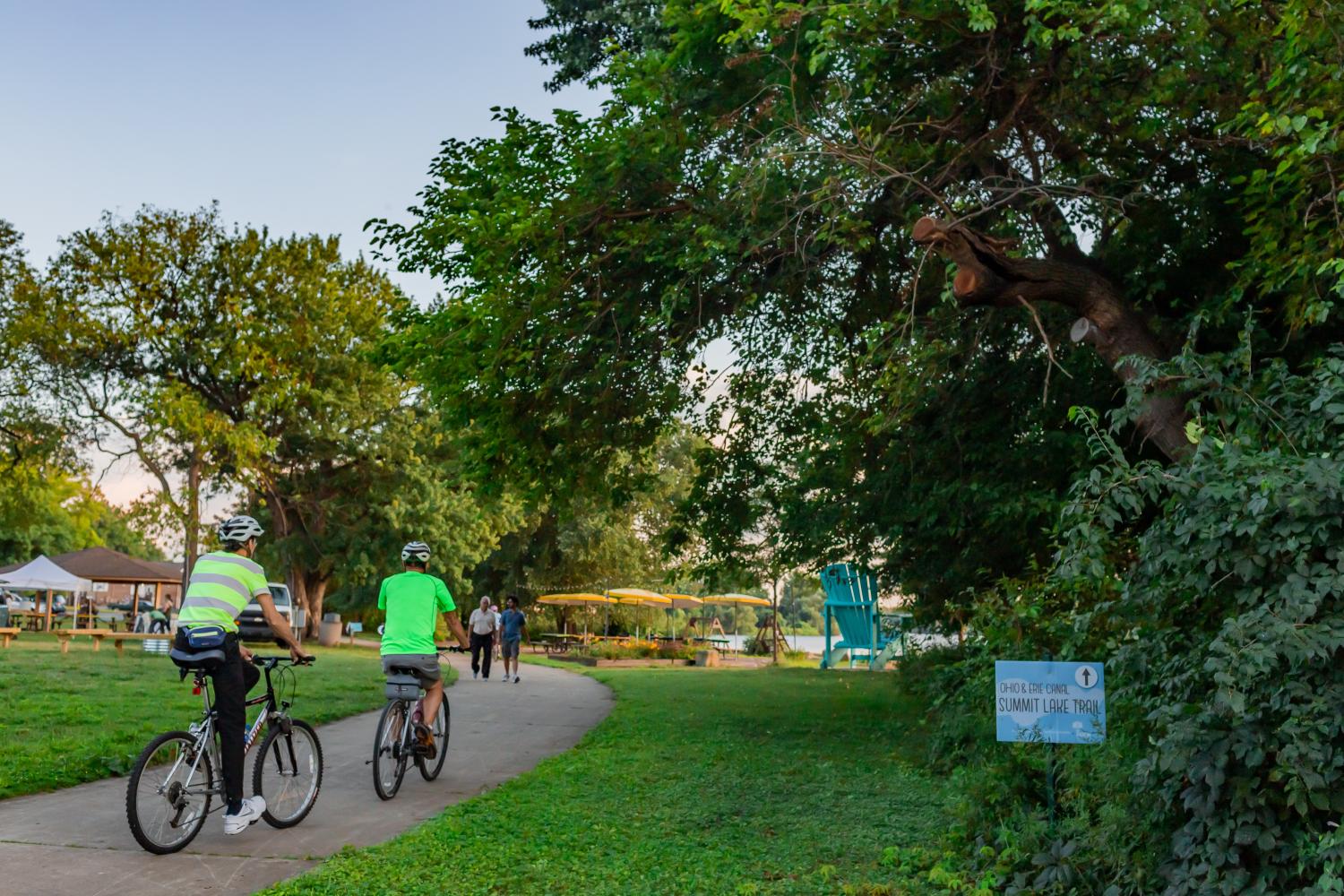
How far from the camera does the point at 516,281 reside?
42.6ft

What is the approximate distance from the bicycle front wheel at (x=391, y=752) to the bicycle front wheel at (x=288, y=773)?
750mm

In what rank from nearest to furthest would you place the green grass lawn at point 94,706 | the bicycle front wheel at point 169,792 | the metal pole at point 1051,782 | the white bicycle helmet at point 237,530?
the bicycle front wheel at point 169,792 < the metal pole at point 1051,782 < the white bicycle helmet at point 237,530 < the green grass lawn at point 94,706

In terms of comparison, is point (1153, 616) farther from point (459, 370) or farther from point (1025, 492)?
point (459, 370)

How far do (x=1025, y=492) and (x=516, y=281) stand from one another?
5963 millimetres

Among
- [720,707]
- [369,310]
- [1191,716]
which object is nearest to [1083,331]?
[1191,716]

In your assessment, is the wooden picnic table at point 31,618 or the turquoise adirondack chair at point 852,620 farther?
the wooden picnic table at point 31,618

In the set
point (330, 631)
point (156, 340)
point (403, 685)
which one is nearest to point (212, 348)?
point (156, 340)

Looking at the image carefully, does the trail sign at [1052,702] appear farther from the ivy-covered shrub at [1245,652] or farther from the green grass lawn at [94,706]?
the green grass lawn at [94,706]

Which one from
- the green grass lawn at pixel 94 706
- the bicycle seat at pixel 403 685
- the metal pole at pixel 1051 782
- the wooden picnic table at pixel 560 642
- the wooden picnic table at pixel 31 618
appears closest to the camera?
the metal pole at pixel 1051 782

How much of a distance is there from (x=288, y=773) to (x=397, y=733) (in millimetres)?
1448

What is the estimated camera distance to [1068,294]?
10.7 m

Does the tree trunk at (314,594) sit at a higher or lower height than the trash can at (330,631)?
higher

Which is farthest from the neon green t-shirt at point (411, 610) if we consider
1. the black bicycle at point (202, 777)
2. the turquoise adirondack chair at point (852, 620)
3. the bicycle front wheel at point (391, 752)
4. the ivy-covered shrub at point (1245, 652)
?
the turquoise adirondack chair at point (852, 620)

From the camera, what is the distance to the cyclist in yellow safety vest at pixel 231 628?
6734 millimetres
